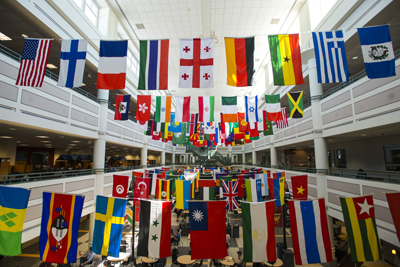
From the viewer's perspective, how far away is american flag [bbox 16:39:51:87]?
813cm

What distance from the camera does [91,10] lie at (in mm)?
15922

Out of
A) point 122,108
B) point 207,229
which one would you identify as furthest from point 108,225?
point 122,108

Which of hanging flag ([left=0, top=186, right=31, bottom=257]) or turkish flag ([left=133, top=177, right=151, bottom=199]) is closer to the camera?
hanging flag ([left=0, top=186, right=31, bottom=257])

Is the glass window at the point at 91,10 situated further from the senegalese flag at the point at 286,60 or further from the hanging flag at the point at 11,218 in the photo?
the senegalese flag at the point at 286,60

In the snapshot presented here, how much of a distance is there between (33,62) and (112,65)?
Answer: 10.3 feet

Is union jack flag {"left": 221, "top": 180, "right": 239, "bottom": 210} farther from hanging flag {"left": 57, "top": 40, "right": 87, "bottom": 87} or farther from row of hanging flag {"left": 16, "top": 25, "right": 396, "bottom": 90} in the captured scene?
hanging flag {"left": 57, "top": 40, "right": 87, "bottom": 87}

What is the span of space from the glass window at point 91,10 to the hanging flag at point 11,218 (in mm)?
14203

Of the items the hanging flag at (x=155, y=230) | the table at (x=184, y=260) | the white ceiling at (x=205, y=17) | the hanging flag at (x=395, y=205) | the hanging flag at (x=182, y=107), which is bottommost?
the table at (x=184, y=260)

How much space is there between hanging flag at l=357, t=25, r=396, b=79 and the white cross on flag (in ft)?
19.2

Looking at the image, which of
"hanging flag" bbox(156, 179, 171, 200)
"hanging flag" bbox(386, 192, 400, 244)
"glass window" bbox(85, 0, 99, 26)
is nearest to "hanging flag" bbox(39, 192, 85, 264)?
"hanging flag" bbox(156, 179, 171, 200)

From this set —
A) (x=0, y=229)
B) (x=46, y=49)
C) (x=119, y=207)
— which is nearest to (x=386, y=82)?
(x=119, y=207)

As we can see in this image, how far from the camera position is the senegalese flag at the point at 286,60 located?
27.1 feet

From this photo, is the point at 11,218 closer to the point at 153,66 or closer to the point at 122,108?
the point at 153,66

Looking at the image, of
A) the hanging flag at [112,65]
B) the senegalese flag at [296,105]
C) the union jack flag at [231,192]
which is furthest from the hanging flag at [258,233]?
the senegalese flag at [296,105]
